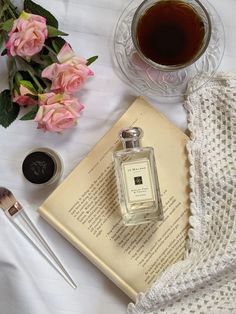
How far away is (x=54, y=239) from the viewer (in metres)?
0.75

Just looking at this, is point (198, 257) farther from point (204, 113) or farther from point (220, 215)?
point (204, 113)

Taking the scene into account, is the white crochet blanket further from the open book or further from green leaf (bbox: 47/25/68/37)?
green leaf (bbox: 47/25/68/37)

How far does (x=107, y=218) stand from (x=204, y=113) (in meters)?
0.21

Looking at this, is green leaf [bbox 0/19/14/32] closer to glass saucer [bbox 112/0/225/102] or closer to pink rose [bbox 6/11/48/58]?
pink rose [bbox 6/11/48/58]

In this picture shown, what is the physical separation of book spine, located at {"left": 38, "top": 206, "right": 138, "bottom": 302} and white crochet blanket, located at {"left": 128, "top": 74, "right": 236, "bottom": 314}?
3 centimetres

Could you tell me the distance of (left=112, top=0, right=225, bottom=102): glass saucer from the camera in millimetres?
762


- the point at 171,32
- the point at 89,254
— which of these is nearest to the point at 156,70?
the point at 171,32

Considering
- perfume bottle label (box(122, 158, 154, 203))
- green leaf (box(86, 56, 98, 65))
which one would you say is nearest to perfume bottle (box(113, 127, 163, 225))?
perfume bottle label (box(122, 158, 154, 203))

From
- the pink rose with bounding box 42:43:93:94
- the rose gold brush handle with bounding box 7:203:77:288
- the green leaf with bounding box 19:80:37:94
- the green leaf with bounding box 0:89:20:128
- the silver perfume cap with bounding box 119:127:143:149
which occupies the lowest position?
the rose gold brush handle with bounding box 7:203:77:288

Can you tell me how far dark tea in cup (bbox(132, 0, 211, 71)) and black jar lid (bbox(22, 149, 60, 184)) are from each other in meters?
0.20

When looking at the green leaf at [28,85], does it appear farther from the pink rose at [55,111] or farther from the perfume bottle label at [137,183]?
the perfume bottle label at [137,183]

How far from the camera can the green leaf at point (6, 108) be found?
74 cm

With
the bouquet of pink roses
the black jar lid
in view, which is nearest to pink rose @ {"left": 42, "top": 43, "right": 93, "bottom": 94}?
the bouquet of pink roses

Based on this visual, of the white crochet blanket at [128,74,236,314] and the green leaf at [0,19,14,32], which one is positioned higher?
the green leaf at [0,19,14,32]
